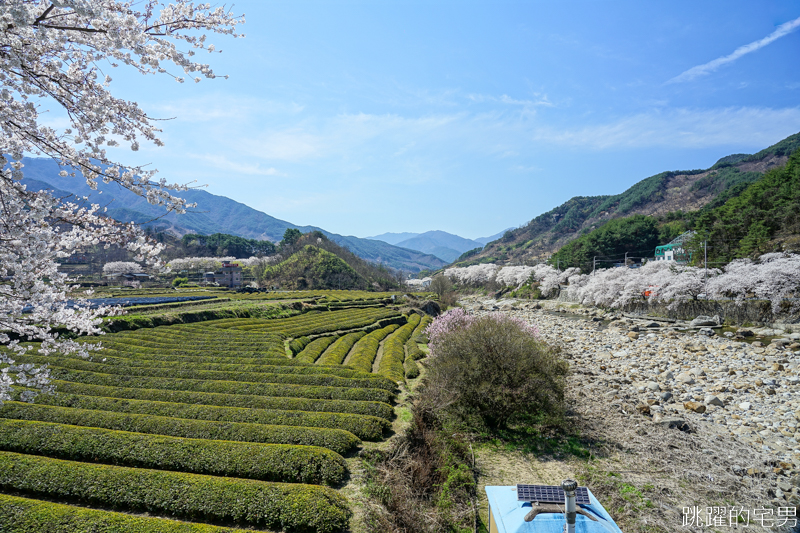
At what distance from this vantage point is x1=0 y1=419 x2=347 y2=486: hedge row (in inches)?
350

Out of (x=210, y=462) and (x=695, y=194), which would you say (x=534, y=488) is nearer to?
(x=210, y=462)

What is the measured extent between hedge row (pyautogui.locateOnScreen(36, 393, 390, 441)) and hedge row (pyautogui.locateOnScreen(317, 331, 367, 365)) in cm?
853

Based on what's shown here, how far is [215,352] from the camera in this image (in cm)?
2011

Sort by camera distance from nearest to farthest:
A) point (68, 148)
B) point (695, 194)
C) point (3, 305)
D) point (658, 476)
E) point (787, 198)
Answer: point (68, 148) < point (3, 305) < point (658, 476) < point (787, 198) < point (695, 194)

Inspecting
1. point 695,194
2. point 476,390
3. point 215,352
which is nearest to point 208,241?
point 215,352

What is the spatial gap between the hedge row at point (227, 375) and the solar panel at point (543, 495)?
10089 mm

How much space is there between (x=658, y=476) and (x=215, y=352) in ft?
65.9

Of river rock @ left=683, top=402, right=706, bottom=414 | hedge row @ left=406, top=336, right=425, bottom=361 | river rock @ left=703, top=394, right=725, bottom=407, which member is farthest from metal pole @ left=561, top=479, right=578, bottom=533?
hedge row @ left=406, top=336, right=425, bottom=361

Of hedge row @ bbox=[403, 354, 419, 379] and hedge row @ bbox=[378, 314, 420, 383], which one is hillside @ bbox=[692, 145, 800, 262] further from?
hedge row @ bbox=[403, 354, 419, 379]

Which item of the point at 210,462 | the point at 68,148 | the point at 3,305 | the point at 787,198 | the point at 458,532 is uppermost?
the point at 787,198

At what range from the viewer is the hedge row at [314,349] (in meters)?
21.2

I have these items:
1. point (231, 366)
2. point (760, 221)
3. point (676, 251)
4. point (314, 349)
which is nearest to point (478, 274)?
point (676, 251)

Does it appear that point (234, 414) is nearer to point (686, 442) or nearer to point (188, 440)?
point (188, 440)

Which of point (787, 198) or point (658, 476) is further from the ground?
point (787, 198)
